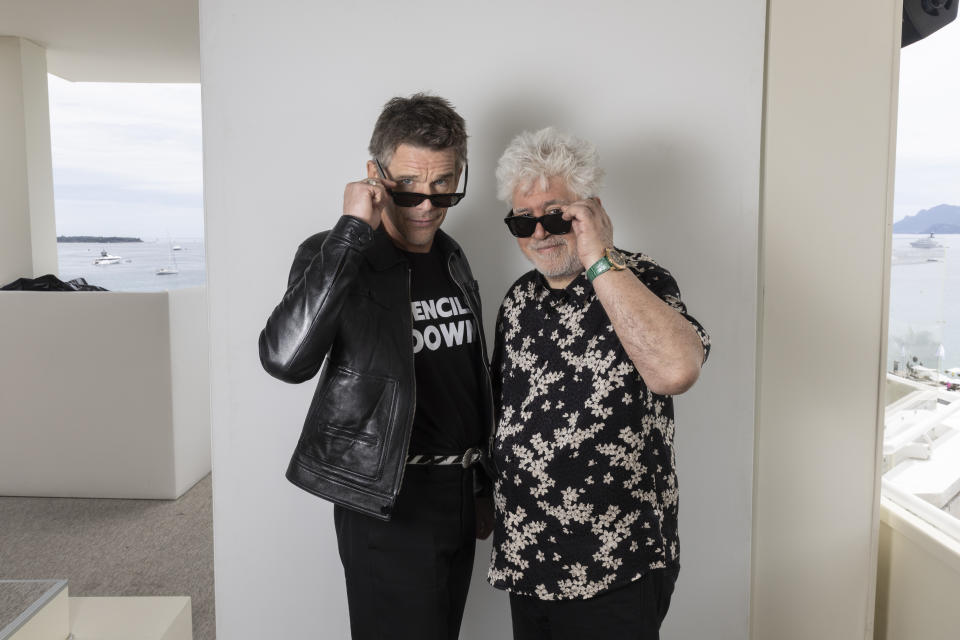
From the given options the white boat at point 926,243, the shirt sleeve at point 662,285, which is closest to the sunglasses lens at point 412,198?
the shirt sleeve at point 662,285

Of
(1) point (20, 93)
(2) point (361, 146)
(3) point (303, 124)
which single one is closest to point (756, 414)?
(2) point (361, 146)

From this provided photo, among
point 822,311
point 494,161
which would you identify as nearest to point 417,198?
point 494,161

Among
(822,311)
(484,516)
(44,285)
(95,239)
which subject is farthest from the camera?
(95,239)

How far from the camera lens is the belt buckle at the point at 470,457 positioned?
1562 millimetres

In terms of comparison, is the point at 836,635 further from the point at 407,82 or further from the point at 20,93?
the point at 20,93

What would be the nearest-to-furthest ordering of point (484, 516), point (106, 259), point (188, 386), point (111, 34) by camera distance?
point (484, 516), point (188, 386), point (111, 34), point (106, 259)

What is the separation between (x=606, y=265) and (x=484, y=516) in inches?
32.3

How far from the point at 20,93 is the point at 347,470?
6.00 m

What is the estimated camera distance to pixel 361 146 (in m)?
2.09

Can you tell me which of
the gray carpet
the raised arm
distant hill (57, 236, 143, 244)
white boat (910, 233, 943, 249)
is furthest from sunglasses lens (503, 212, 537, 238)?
distant hill (57, 236, 143, 244)

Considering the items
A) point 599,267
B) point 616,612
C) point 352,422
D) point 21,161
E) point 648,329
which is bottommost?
point 616,612

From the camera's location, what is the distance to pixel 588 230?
1357 mm

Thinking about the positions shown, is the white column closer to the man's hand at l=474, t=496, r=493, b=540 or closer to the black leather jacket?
the black leather jacket

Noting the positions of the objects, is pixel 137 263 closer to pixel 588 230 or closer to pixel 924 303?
pixel 588 230
